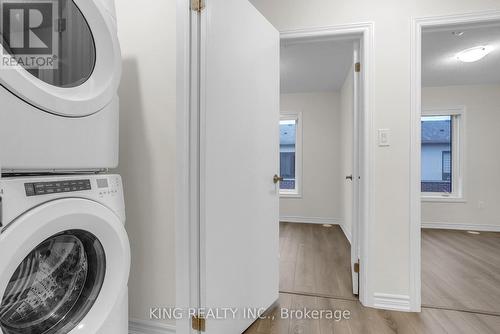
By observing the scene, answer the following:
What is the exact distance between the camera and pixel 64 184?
91 centimetres

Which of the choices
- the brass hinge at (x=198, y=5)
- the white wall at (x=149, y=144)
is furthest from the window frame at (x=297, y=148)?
the brass hinge at (x=198, y=5)

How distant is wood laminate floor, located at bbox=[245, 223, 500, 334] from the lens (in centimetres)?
170

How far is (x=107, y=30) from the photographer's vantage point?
3.52 ft

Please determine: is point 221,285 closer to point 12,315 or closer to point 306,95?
point 12,315

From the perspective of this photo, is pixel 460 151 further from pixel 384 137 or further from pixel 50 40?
pixel 50 40

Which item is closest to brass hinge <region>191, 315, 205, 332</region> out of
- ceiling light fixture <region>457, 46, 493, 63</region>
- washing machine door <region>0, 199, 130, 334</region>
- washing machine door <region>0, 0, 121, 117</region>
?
washing machine door <region>0, 199, 130, 334</region>

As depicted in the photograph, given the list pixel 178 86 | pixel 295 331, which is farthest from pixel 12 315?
pixel 295 331

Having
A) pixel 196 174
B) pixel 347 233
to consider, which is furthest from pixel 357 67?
pixel 347 233

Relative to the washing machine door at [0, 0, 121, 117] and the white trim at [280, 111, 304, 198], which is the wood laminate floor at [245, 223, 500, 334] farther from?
the washing machine door at [0, 0, 121, 117]

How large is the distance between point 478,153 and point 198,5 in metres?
4.86

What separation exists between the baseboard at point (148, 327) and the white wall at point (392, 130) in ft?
4.32

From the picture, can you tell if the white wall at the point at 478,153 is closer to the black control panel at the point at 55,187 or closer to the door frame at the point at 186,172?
the door frame at the point at 186,172

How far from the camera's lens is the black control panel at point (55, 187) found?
2.69 feet

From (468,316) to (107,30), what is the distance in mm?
2515
